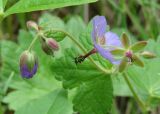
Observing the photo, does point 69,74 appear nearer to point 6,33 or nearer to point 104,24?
point 104,24

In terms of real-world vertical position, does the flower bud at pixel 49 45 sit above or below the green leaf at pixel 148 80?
above

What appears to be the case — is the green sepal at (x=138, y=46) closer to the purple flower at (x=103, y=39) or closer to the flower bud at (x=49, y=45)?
the purple flower at (x=103, y=39)

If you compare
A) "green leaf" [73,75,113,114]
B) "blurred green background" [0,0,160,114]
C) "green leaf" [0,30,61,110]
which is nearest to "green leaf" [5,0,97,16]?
"green leaf" [73,75,113,114]

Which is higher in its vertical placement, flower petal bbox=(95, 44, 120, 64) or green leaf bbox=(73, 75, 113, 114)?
flower petal bbox=(95, 44, 120, 64)

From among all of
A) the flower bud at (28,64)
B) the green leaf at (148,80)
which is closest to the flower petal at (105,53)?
the flower bud at (28,64)

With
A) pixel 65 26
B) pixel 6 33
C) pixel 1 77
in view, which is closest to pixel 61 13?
pixel 6 33

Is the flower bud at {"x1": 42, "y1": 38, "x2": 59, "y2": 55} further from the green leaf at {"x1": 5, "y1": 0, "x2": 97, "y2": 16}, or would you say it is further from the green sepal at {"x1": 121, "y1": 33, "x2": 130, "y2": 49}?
the green sepal at {"x1": 121, "y1": 33, "x2": 130, "y2": 49}

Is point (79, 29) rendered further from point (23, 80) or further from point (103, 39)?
point (103, 39)
